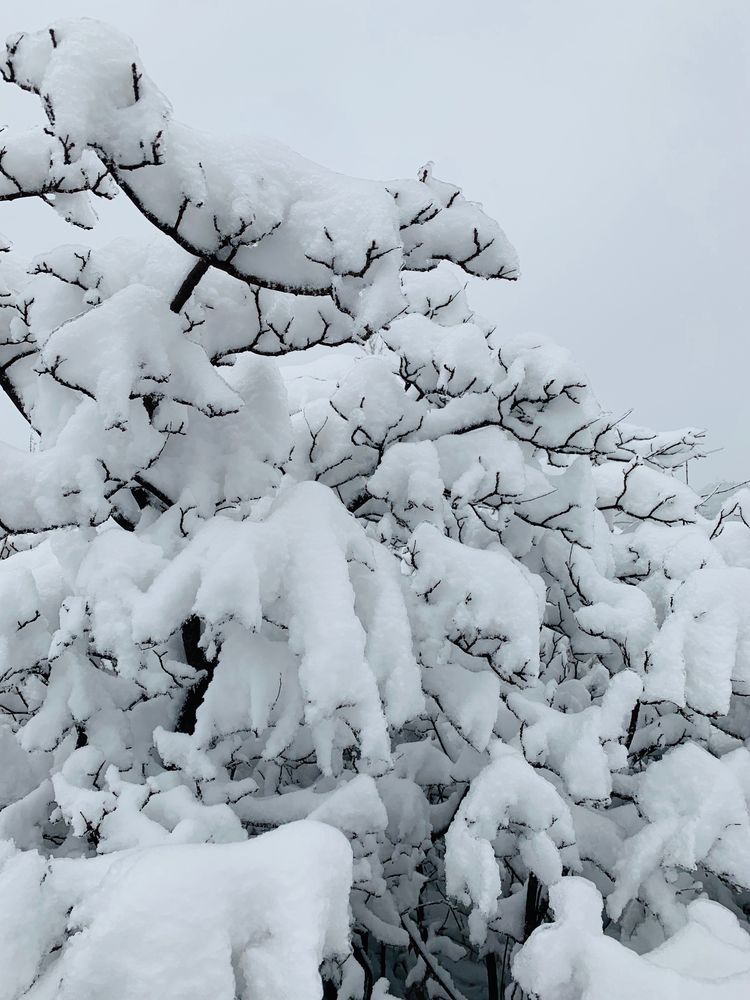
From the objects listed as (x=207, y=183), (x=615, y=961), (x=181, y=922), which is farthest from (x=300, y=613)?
(x=207, y=183)

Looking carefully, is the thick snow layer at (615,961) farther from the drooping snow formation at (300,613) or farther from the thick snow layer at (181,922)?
the thick snow layer at (181,922)

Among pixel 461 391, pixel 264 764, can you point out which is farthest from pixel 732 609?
pixel 264 764

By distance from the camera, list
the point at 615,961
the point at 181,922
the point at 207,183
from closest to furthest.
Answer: the point at 181,922 → the point at 615,961 → the point at 207,183

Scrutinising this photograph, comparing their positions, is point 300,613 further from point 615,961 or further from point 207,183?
point 207,183

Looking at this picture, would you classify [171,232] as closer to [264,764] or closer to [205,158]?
[205,158]

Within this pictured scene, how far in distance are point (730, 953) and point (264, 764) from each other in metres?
2.09

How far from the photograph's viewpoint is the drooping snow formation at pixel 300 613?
1.48 m

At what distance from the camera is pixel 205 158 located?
1.96 meters

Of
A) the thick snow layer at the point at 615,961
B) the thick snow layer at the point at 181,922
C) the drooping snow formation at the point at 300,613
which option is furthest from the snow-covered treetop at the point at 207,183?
the thick snow layer at the point at 615,961

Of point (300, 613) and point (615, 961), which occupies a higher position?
point (300, 613)

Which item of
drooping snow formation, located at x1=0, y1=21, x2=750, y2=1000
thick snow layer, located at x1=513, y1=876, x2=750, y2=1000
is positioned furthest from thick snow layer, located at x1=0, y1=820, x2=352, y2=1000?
thick snow layer, located at x1=513, y1=876, x2=750, y2=1000

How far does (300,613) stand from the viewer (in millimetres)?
2000

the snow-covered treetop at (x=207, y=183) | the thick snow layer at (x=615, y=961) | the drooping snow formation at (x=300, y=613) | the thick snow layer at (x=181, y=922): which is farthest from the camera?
the snow-covered treetop at (x=207, y=183)

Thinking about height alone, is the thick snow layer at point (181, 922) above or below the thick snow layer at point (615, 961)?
above
